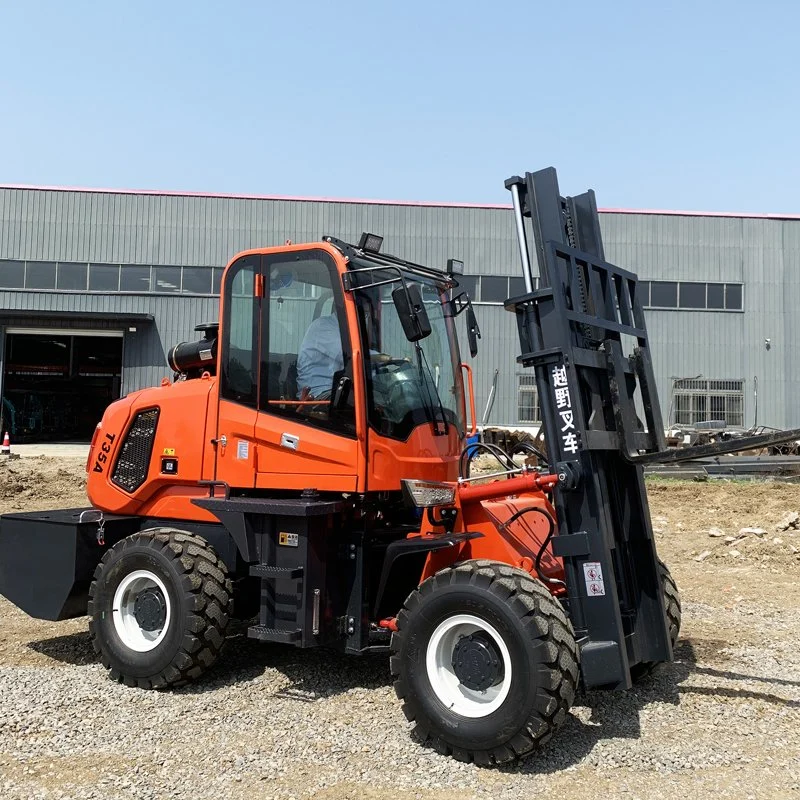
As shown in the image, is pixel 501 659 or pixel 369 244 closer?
pixel 501 659

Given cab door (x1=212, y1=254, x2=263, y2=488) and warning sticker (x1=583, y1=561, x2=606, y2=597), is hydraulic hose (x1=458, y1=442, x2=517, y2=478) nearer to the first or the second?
warning sticker (x1=583, y1=561, x2=606, y2=597)

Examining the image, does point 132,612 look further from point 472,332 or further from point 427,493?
point 472,332

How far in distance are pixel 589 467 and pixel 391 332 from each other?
1.57 m

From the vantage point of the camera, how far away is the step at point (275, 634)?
201 inches

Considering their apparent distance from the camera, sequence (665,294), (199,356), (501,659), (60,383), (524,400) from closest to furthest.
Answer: (501,659) < (199,356) < (524,400) < (665,294) < (60,383)

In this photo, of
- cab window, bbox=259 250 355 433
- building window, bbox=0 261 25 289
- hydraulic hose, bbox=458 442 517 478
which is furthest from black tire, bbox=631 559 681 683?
building window, bbox=0 261 25 289

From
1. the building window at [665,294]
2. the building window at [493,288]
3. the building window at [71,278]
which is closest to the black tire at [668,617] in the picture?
the building window at [493,288]

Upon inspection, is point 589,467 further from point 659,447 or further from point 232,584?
point 232,584

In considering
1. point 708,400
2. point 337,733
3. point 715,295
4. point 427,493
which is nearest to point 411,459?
point 427,493

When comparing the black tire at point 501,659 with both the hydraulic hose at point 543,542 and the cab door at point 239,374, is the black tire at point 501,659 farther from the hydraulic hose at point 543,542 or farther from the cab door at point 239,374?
the cab door at point 239,374

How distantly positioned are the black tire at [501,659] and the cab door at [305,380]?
100 cm

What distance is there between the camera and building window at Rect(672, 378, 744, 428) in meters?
27.9

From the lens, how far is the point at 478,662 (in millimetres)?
4434

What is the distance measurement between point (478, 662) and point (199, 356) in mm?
3092
